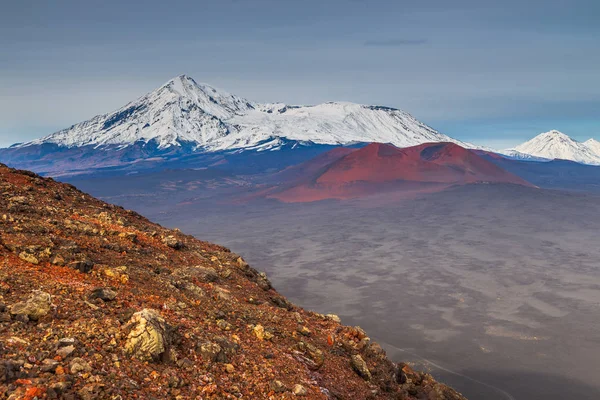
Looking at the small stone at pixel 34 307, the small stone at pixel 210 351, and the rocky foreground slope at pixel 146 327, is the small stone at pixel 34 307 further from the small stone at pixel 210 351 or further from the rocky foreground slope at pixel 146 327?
the small stone at pixel 210 351

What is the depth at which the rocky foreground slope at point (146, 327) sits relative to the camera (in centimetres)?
796

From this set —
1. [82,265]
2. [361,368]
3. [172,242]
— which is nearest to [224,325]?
[82,265]

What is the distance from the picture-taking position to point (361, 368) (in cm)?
1345

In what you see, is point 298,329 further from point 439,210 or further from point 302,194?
point 302,194

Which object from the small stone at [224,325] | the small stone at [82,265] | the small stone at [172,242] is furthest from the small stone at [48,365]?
the small stone at [172,242]

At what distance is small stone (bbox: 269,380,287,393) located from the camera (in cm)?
963

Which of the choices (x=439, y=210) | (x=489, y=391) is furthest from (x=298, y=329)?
(x=439, y=210)

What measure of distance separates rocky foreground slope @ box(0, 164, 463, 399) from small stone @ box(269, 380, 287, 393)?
0.03 m

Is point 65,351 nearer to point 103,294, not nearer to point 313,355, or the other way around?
point 103,294

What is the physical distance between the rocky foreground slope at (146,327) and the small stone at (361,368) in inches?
1.6

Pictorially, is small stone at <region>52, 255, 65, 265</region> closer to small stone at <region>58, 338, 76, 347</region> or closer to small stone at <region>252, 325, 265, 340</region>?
small stone at <region>58, 338, 76, 347</region>

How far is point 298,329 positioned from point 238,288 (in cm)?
346

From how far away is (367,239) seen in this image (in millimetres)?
109875

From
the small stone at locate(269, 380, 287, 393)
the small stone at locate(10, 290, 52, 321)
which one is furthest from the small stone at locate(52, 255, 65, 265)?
the small stone at locate(269, 380, 287, 393)
